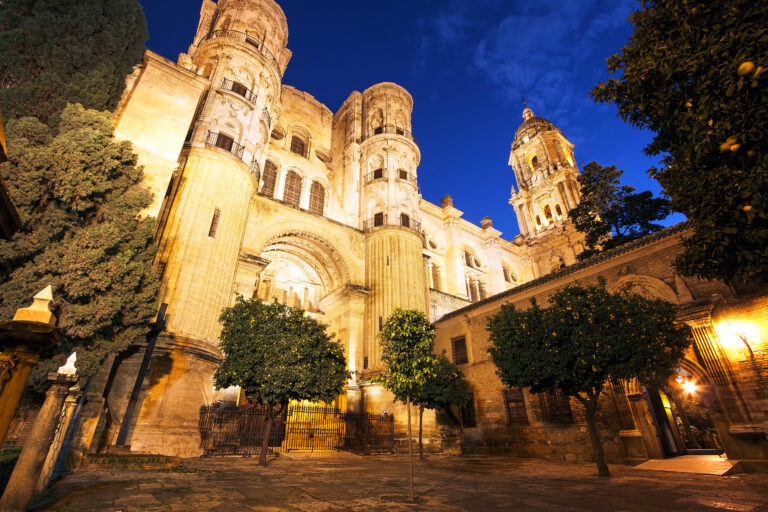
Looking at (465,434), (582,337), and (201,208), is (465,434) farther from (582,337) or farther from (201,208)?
(201,208)

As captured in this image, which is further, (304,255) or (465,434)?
(304,255)

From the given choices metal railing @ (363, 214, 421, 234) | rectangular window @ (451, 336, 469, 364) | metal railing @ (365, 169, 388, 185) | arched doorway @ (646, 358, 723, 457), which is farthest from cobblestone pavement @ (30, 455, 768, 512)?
metal railing @ (365, 169, 388, 185)

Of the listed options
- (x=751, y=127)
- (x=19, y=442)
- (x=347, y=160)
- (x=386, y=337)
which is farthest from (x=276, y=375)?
(x=347, y=160)

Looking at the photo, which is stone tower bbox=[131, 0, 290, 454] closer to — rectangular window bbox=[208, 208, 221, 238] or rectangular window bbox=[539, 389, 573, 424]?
rectangular window bbox=[208, 208, 221, 238]

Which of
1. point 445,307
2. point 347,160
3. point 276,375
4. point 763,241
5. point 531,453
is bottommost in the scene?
point 531,453

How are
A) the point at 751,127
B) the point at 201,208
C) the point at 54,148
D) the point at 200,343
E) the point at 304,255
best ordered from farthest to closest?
the point at 304,255
the point at 201,208
the point at 200,343
the point at 54,148
the point at 751,127

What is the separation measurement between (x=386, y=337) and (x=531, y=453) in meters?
11.5

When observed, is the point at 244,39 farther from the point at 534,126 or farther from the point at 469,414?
the point at 534,126

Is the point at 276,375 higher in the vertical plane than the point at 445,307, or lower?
lower

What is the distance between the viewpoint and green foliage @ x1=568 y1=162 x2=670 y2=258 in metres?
20.5

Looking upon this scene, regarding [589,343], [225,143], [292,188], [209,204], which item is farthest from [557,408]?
[292,188]

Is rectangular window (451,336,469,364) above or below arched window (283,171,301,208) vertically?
below

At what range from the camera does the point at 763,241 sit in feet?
15.1

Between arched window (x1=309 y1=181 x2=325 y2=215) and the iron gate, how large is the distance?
1355 cm
